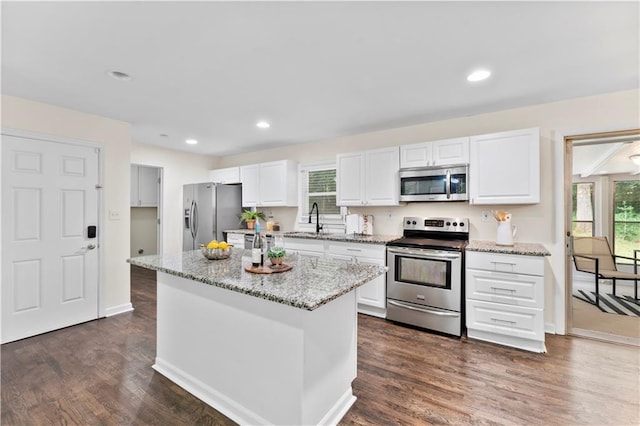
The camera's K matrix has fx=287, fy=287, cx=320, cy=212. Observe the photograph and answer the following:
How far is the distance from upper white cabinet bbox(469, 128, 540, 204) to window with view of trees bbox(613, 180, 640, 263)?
2.45 meters

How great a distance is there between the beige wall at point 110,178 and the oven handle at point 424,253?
3392mm

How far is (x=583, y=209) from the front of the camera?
4855 millimetres

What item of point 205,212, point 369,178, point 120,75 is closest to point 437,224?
point 369,178

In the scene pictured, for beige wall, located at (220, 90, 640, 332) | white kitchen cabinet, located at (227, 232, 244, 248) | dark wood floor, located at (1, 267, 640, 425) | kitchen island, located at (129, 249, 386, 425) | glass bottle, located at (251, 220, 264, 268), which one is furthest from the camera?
white kitchen cabinet, located at (227, 232, 244, 248)

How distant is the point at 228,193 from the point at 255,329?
4119mm

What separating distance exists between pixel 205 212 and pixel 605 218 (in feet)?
21.6

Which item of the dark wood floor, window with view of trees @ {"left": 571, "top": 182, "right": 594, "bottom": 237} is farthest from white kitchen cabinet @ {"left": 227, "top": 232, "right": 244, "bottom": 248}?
window with view of trees @ {"left": 571, "top": 182, "right": 594, "bottom": 237}

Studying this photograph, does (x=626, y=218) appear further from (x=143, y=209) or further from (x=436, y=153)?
(x=143, y=209)

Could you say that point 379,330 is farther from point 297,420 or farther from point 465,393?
point 297,420

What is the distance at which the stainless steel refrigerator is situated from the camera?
5215 millimetres

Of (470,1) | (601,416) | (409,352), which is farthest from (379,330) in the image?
(470,1)

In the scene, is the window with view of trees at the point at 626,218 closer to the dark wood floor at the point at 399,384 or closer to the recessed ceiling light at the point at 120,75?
the dark wood floor at the point at 399,384

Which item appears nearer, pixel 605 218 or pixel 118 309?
pixel 118 309

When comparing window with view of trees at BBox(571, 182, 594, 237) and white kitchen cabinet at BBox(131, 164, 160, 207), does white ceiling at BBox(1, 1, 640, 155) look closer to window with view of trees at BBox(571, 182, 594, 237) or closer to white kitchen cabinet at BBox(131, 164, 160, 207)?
window with view of trees at BBox(571, 182, 594, 237)
